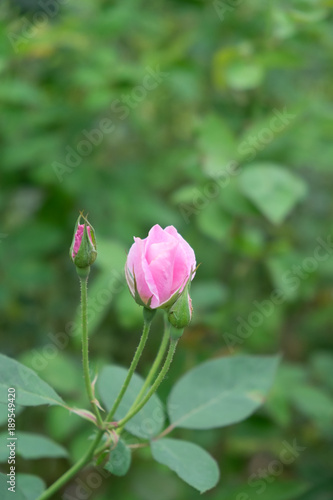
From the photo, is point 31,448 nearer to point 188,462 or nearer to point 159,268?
point 188,462

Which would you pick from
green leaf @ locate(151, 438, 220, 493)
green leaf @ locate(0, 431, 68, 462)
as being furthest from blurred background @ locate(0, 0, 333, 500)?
green leaf @ locate(151, 438, 220, 493)

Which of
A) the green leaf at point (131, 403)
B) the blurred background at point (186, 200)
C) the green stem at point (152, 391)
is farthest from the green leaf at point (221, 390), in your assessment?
the blurred background at point (186, 200)

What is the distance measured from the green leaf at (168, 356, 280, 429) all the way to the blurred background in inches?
20.8

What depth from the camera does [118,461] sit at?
2.22 ft

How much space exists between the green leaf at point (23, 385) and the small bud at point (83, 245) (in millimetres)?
128

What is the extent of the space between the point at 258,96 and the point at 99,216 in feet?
1.84

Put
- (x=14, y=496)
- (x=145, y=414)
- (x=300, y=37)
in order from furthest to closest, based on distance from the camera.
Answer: (x=300, y=37) < (x=145, y=414) < (x=14, y=496)

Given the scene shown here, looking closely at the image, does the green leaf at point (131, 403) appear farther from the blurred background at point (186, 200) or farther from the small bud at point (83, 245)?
the blurred background at point (186, 200)

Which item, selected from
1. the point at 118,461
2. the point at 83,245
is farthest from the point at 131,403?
the point at 83,245

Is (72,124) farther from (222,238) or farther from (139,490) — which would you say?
(139,490)

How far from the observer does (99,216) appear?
1.74 m

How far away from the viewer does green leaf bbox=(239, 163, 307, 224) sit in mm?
1327

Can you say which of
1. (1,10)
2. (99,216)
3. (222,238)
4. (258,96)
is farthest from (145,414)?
(1,10)

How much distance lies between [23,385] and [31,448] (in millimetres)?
209
